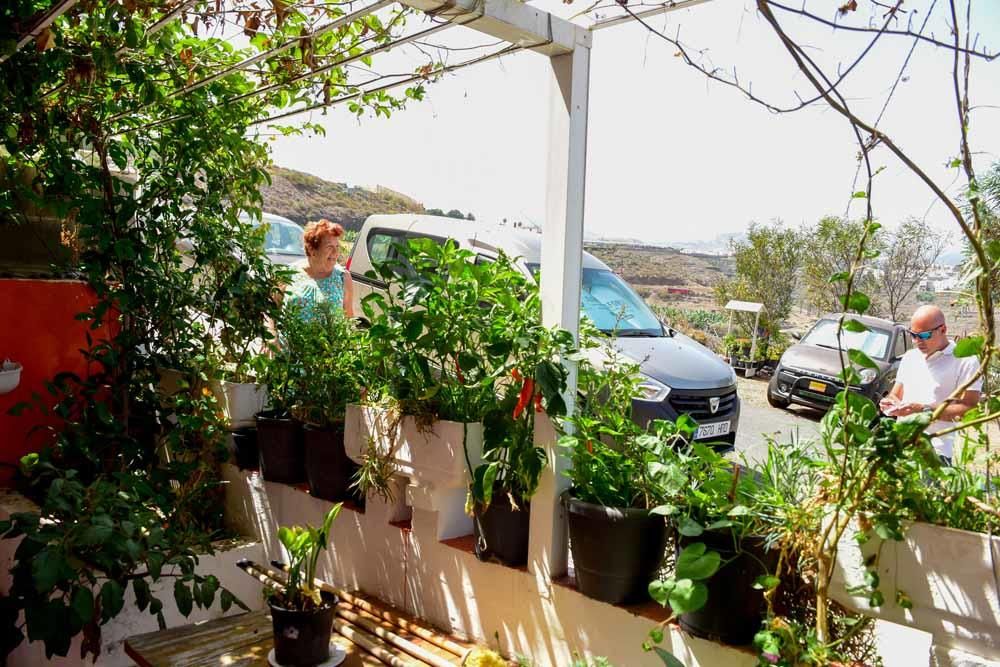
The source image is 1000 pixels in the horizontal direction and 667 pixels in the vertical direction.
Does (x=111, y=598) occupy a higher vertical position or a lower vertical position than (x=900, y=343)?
lower

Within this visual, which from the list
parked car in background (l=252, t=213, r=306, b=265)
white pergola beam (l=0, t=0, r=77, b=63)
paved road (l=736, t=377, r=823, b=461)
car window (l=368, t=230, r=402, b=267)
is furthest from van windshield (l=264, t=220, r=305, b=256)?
white pergola beam (l=0, t=0, r=77, b=63)

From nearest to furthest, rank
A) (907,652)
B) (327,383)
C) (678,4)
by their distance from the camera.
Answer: (907,652)
(678,4)
(327,383)

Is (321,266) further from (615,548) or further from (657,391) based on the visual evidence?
(615,548)

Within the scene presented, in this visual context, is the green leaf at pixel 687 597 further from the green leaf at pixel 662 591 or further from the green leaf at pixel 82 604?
the green leaf at pixel 82 604

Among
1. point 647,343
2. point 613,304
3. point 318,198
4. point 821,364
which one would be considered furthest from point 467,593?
point 318,198

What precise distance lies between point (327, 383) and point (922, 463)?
6.62 ft

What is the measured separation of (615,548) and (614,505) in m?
0.11

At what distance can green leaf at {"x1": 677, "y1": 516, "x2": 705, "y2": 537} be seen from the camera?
1.71 meters

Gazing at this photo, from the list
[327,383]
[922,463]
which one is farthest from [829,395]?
[922,463]

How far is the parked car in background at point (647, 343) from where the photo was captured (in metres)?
5.08

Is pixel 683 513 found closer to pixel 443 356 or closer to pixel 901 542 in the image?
pixel 901 542

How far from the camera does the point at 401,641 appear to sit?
2.16 m

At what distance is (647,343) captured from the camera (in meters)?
5.46

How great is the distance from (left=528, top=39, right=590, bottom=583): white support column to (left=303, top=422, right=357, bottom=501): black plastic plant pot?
0.87 metres
